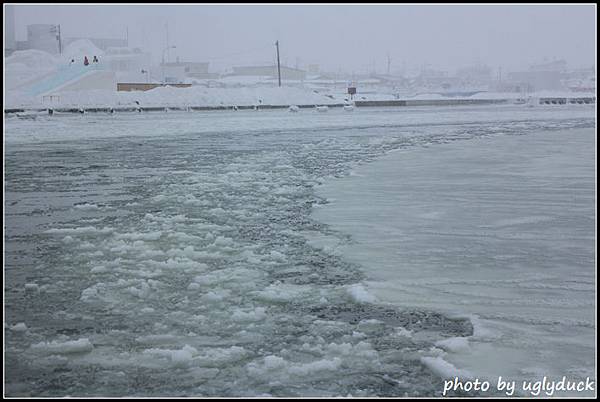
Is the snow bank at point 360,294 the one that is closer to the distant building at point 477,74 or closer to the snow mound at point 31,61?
the snow mound at point 31,61

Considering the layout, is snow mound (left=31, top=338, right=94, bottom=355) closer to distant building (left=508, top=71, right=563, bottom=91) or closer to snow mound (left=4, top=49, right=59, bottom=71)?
snow mound (left=4, top=49, right=59, bottom=71)

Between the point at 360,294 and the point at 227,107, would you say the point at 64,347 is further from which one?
the point at 227,107

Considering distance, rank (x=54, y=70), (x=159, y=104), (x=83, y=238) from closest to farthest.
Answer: (x=83, y=238)
(x=159, y=104)
(x=54, y=70)

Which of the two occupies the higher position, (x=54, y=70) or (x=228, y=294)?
(x=54, y=70)

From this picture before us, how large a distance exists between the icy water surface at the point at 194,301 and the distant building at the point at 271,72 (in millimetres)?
104259

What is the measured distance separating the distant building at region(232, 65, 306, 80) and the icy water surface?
104259mm

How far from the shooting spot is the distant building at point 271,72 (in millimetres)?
114250

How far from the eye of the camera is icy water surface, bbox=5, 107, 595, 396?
3.86 meters

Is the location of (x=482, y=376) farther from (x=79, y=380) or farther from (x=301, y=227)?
(x=301, y=227)

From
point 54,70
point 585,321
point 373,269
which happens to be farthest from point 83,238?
point 54,70

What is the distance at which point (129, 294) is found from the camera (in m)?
5.42

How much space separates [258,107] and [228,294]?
4529 cm

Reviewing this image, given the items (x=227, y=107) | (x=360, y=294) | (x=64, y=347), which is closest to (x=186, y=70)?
(x=227, y=107)

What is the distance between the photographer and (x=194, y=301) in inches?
206
